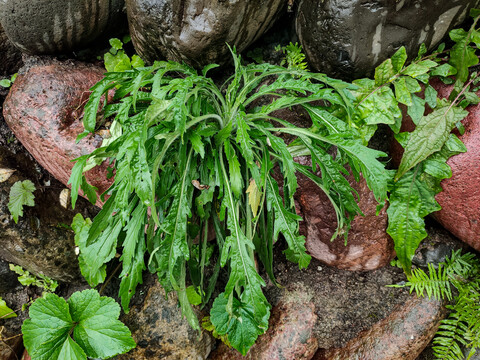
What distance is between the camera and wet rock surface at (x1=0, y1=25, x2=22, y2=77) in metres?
2.46

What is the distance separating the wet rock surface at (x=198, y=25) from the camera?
1.81 meters

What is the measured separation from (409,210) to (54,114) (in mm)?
2074

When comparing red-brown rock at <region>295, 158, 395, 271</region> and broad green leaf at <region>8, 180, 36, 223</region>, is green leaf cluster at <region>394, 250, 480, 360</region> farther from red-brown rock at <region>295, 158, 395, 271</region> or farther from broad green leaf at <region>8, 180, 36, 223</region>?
broad green leaf at <region>8, 180, 36, 223</region>

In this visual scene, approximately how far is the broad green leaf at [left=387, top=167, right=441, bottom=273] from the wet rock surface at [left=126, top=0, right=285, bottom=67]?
118 cm

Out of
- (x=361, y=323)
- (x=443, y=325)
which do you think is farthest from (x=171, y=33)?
(x=443, y=325)

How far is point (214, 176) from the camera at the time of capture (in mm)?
1767

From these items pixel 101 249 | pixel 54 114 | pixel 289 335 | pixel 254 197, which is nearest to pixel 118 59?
pixel 54 114

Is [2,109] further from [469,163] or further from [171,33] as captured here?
[469,163]

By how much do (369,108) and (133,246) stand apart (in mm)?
1363

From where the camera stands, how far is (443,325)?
2105 mm

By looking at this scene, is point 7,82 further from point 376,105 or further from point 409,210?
point 409,210

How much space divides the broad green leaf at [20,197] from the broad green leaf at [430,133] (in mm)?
2182

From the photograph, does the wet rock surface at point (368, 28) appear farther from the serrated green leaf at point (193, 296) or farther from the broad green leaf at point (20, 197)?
the broad green leaf at point (20, 197)

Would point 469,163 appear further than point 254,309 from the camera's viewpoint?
Yes
